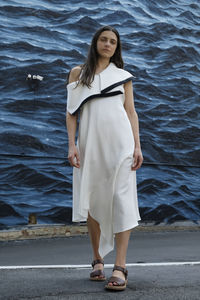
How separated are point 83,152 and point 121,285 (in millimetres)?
879

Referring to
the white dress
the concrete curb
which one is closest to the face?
the white dress

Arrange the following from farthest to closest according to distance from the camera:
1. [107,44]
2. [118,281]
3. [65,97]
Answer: [65,97], [107,44], [118,281]

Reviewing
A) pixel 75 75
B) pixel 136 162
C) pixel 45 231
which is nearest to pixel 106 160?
pixel 136 162

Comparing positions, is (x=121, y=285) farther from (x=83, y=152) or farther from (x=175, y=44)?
(x=175, y=44)

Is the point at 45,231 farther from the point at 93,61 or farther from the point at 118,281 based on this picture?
the point at 118,281

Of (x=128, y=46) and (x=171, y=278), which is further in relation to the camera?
(x=128, y=46)

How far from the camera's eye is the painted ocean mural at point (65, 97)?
8.88 metres

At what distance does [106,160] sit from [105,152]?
2.0 inches

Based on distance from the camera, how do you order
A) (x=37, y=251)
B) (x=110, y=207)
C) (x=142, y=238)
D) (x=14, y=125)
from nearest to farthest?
(x=110, y=207)
(x=37, y=251)
(x=142, y=238)
(x=14, y=125)

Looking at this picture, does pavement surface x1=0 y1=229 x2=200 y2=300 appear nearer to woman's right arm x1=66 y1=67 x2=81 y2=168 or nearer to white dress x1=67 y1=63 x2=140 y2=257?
white dress x1=67 y1=63 x2=140 y2=257

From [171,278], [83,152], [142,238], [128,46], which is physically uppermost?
[128,46]

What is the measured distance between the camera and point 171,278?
3945 millimetres

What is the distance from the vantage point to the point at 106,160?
3789 millimetres

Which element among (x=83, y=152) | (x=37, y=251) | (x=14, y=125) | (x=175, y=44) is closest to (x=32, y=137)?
(x=14, y=125)
